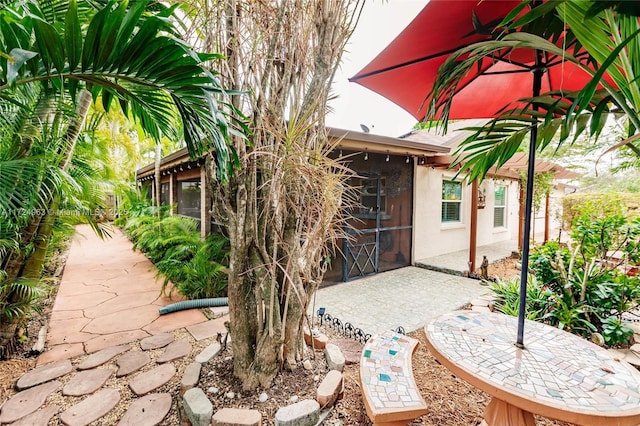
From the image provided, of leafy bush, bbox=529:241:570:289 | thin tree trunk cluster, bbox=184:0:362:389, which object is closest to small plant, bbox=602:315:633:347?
leafy bush, bbox=529:241:570:289

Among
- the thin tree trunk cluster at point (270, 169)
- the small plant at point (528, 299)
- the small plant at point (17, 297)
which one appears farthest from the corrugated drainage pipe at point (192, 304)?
the small plant at point (528, 299)

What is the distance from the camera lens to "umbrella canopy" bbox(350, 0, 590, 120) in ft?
5.55

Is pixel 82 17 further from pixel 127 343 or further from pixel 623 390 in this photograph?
pixel 623 390

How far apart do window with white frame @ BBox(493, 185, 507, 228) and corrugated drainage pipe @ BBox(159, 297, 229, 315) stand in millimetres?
9658

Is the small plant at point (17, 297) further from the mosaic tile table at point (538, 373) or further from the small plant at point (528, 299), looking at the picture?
the small plant at point (528, 299)

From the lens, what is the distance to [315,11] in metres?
1.80

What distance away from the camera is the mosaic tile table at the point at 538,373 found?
117 centimetres

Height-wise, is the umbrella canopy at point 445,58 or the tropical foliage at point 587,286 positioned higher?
the umbrella canopy at point 445,58

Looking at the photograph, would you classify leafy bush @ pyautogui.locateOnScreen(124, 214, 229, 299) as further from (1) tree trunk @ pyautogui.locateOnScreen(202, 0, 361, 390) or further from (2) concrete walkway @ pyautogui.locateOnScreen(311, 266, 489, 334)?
(1) tree trunk @ pyautogui.locateOnScreen(202, 0, 361, 390)

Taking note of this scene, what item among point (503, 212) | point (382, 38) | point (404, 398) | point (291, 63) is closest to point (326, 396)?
point (404, 398)

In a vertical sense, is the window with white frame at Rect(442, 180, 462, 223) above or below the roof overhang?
below

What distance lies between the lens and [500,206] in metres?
9.82

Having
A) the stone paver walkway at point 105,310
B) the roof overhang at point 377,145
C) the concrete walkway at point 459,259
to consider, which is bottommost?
the stone paver walkway at point 105,310

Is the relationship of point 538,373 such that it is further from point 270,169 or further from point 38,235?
point 38,235
